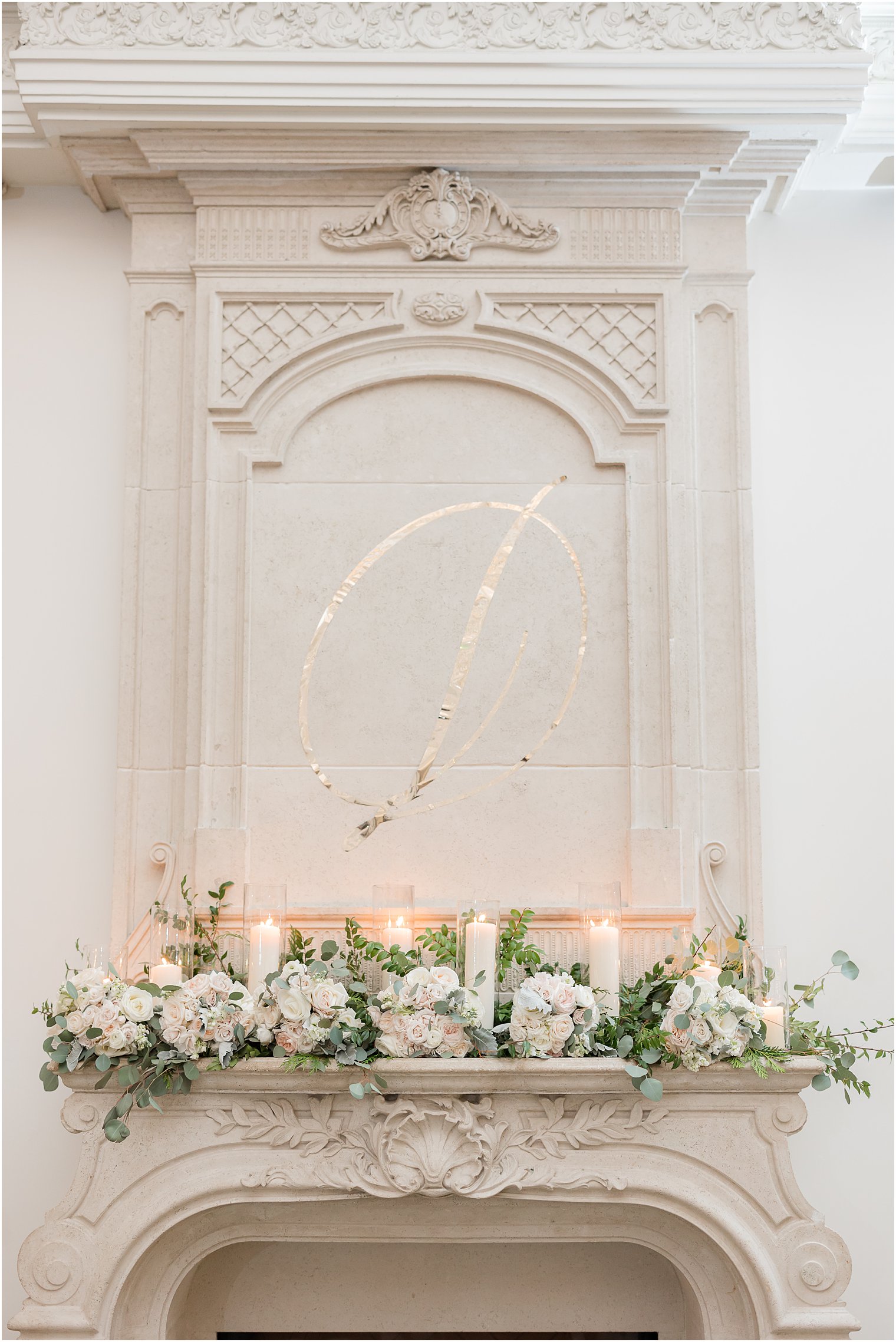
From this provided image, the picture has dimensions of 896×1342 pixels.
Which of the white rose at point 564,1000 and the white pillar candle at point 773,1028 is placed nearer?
the white rose at point 564,1000

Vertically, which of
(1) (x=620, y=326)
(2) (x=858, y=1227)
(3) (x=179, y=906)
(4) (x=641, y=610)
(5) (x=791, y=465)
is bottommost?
(2) (x=858, y=1227)

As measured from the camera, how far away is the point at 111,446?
Answer: 12.4ft

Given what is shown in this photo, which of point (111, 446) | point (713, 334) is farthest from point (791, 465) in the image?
point (111, 446)

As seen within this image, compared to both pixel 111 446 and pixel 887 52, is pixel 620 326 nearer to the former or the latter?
pixel 887 52

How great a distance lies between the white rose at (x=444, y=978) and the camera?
9.57 feet

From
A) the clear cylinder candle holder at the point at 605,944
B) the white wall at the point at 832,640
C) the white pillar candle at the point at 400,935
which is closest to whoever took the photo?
the clear cylinder candle holder at the point at 605,944

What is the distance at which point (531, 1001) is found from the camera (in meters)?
2.88

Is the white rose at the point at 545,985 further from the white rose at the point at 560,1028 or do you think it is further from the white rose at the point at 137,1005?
the white rose at the point at 137,1005

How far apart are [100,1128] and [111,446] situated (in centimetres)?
206

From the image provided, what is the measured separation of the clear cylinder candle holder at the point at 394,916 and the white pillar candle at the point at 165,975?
54 centimetres

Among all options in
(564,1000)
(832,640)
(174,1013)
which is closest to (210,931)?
(174,1013)

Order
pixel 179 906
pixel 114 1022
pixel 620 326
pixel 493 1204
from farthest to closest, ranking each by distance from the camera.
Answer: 1. pixel 620 326
2. pixel 179 906
3. pixel 493 1204
4. pixel 114 1022

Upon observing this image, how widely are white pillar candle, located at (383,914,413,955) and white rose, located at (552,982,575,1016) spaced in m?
0.46

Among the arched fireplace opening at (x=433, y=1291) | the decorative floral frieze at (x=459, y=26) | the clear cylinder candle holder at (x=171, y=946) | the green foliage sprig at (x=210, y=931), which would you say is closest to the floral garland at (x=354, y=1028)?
the clear cylinder candle holder at (x=171, y=946)
